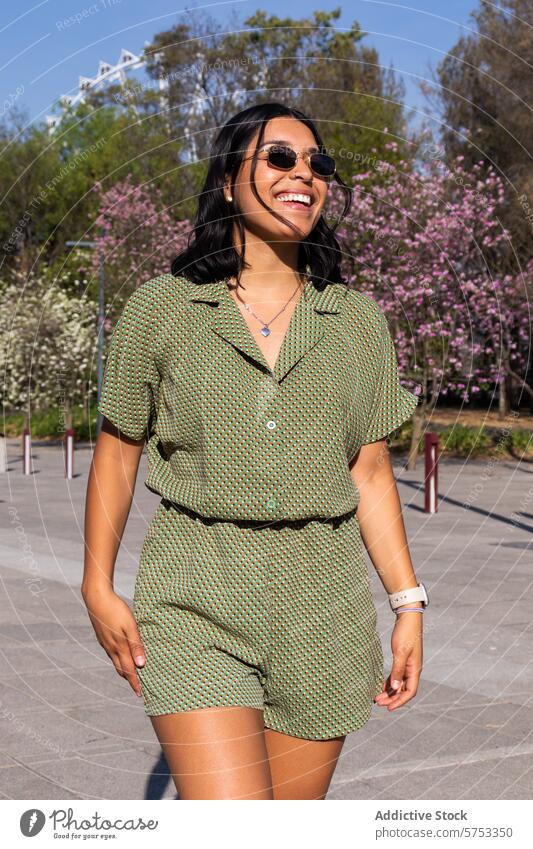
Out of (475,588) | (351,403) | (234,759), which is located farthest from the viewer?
(475,588)

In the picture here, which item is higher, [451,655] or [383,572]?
[383,572]

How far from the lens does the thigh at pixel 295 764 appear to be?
2.70m

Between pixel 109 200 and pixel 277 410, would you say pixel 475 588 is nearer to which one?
pixel 277 410

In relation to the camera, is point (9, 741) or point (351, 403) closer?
point (351, 403)

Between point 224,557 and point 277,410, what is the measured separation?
0.31 meters

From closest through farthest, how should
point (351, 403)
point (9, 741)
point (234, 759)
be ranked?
point (234, 759) < point (351, 403) < point (9, 741)

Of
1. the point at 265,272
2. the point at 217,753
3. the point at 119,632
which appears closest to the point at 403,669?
the point at 217,753

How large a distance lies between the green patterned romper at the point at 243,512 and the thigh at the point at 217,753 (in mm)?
29

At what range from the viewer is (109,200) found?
2500cm

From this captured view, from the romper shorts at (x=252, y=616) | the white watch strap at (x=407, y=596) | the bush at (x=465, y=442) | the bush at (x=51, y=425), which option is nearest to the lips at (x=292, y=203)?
the romper shorts at (x=252, y=616)

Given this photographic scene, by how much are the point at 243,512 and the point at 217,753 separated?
0.46 meters

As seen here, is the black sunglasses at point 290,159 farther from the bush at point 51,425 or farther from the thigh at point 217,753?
the bush at point 51,425
